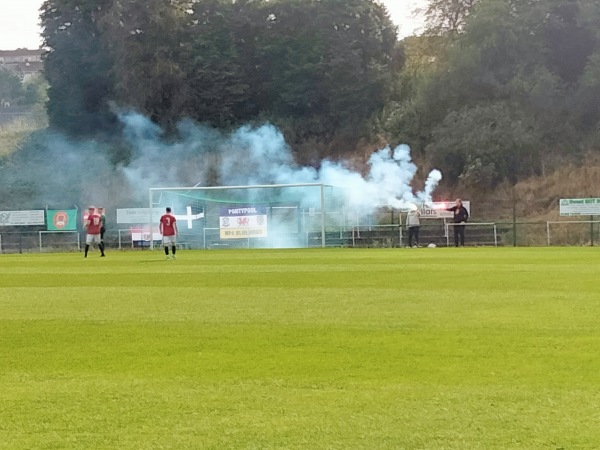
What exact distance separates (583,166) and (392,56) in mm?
18845

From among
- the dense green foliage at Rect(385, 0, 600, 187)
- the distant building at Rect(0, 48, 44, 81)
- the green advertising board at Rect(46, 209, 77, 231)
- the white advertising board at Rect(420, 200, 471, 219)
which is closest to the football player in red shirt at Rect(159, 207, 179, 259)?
the white advertising board at Rect(420, 200, 471, 219)

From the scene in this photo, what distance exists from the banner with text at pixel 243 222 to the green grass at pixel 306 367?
70.4 ft

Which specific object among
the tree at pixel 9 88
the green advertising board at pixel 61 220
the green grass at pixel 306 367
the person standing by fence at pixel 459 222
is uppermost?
the tree at pixel 9 88

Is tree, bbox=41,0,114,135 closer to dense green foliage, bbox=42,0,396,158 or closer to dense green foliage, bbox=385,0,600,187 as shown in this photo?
dense green foliage, bbox=42,0,396,158

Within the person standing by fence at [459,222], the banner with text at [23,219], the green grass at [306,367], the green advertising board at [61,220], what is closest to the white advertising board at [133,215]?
the green advertising board at [61,220]

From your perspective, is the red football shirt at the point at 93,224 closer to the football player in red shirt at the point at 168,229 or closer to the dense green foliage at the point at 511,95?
the football player in red shirt at the point at 168,229

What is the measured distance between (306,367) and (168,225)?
20.3 m

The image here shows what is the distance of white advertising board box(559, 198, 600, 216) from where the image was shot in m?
35.4

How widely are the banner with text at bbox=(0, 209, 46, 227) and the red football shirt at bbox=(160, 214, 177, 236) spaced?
1741 cm

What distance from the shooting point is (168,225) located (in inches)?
1084

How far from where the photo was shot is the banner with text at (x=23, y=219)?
142ft

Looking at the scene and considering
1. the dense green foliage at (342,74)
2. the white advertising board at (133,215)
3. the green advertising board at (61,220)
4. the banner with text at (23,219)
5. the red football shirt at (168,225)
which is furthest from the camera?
the dense green foliage at (342,74)

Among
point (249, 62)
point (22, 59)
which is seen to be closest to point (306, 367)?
point (249, 62)

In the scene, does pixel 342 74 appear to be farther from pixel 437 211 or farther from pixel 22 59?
pixel 22 59
